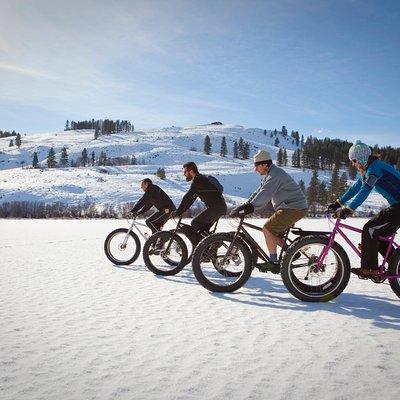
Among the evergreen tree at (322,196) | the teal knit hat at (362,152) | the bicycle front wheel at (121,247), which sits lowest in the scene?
the bicycle front wheel at (121,247)

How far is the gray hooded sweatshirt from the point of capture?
6.36 m

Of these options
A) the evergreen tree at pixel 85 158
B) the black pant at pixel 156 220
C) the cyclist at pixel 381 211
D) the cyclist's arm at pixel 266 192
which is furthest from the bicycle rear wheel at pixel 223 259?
the evergreen tree at pixel 85 158

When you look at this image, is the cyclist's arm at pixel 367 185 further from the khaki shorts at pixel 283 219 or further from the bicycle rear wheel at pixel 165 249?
the bicycle rear wheel at pixel 165 249

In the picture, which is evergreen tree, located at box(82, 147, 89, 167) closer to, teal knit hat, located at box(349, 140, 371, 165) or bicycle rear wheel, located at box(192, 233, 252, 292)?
bicycle rear wheel, located at box(192, 233, 252, 292)

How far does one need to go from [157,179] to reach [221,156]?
65.7 metres

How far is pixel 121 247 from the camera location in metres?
10.0

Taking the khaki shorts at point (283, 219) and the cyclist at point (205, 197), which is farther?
the cyclist at point (205, 197)

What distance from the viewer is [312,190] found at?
257 ft

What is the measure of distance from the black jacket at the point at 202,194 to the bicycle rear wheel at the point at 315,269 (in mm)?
2553

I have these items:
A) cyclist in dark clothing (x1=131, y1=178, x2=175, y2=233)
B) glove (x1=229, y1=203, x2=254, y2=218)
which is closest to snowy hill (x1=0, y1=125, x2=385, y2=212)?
cyclist in dark clothing (x1=131, y1=178, x2=175, y2=233)

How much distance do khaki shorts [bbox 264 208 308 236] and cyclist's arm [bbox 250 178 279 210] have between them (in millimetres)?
314

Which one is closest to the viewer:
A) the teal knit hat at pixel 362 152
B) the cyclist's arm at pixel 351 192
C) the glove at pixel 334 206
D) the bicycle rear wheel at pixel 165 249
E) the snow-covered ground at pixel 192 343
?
the snow-covered ground at pixel 192 343

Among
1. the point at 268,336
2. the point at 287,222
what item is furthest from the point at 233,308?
the point at 287,222

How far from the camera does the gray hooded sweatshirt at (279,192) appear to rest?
6359 mm
